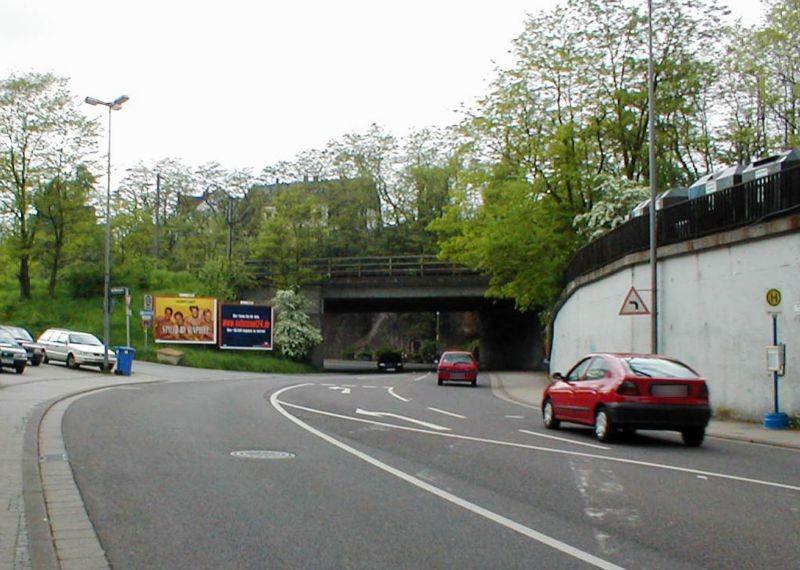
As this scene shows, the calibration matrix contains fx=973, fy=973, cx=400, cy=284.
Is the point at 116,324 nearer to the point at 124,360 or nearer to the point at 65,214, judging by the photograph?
the point at 65,214

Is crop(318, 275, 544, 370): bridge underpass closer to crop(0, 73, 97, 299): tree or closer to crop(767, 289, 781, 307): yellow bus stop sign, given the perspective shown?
crop(0, 73, 97, 299): tree

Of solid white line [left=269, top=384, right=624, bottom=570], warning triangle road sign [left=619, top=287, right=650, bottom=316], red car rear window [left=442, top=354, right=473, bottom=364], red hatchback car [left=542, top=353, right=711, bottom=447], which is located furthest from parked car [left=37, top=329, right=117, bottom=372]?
red hatchback car [left=542, top=353, right=711, bottom=447]

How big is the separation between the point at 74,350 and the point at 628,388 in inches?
1134

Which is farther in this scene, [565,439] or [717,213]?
[717,213]

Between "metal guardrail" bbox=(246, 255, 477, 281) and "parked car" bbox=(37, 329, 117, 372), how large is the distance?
2031 centimetres

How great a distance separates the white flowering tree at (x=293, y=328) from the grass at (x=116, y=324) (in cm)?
73

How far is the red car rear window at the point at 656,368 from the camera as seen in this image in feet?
49.4

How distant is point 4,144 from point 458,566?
51748mm

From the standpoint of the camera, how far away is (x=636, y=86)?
40.1 metres

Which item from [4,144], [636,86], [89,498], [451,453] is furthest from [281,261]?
[89,498]

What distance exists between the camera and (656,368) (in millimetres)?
15281

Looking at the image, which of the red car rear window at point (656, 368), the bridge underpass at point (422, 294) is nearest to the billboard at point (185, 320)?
the bridge underpass at point (422, 294)

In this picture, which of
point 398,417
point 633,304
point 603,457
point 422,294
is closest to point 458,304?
point 422,294

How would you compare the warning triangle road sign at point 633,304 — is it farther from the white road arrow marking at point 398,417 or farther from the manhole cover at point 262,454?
the manhole cover at point 262,454
